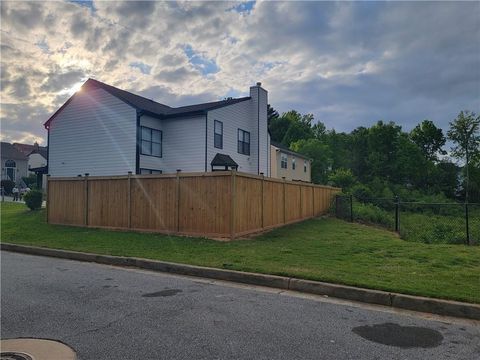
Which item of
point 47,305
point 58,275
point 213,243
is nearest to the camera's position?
point 47,305

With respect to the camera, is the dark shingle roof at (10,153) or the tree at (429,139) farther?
the tree at (429,139)

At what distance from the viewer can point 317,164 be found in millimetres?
53219

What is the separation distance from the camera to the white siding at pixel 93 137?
74.3ft

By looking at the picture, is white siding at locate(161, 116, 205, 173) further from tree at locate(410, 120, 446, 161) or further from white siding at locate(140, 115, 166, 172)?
tree at locate(410, 120, 446, 161)

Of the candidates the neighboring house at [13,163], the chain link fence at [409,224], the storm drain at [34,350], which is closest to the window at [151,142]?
the chain link fence at [409,224]

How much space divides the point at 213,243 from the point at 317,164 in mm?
43128

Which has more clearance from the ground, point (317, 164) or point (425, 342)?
point (317, 164)

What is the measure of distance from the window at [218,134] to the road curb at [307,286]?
1405 cm

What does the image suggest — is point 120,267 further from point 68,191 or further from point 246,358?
point 68,191

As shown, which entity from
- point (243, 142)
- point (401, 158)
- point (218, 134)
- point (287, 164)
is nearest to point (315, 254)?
point (218, 134)

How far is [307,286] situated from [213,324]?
2.50 meters

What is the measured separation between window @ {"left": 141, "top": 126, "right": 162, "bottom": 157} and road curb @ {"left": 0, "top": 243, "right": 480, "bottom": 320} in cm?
1273

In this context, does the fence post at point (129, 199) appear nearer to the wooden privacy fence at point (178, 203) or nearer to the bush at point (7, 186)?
the wooden privacy fence at point (178, 203)

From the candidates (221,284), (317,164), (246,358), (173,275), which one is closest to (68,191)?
(173,275)
